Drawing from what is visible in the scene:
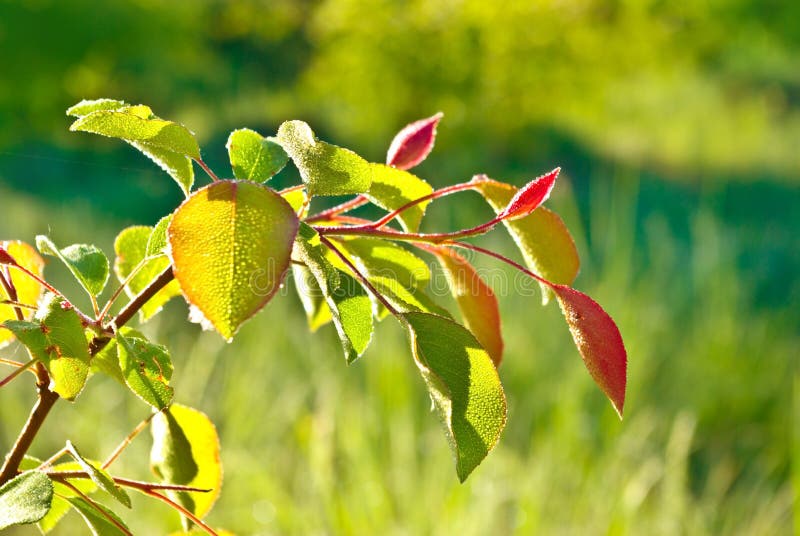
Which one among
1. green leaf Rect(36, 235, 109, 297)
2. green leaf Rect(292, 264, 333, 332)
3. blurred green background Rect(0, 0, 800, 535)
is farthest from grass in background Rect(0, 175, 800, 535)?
green leaf Rect(36, 235, 109, 297)

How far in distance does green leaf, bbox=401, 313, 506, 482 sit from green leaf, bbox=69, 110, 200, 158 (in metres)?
0.11

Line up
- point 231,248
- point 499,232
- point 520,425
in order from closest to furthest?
point 231,248 < point 520,425 < point 499,232

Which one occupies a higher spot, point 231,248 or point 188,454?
point 231,248

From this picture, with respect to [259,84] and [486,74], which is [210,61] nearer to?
[259,84]

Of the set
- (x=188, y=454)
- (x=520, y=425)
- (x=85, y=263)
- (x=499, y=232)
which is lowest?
(x=499, y=232)

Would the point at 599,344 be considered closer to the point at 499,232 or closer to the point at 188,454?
the point at 188,454

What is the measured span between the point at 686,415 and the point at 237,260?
2126 millimetres

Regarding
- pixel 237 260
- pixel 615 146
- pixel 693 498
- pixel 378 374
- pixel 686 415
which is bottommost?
pixel 615 146

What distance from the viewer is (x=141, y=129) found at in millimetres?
365

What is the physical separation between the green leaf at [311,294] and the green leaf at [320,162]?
0.04m

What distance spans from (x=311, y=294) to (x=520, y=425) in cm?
192

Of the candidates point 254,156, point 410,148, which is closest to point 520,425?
point 410,148

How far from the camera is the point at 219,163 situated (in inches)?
222

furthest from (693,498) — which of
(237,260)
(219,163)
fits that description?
(219,163)
